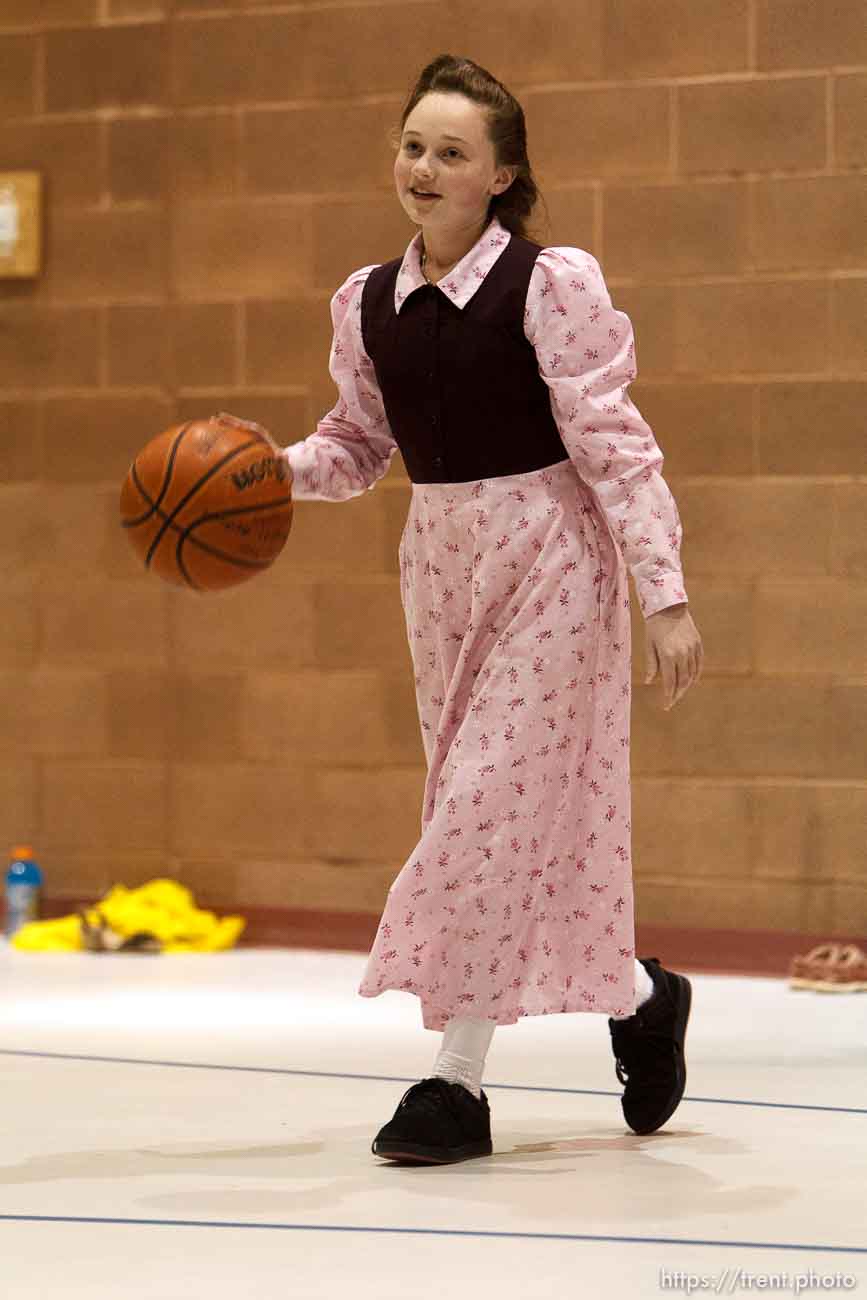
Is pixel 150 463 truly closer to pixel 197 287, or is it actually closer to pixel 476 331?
pixel 476 331

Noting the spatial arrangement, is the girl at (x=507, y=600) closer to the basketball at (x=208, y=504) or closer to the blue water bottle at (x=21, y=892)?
the basketball at (x=208, y=504)

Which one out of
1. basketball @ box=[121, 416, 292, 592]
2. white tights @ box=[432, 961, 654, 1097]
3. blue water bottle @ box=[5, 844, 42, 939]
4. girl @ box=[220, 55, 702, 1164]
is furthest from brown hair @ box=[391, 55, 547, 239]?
blue water bottle @ box=[5, 844, 42, 939]

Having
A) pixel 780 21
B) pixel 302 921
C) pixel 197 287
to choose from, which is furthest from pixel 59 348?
pixel 780 21

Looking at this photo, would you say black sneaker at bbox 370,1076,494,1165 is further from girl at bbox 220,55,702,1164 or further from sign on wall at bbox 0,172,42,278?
sign on wall at bbox 0,172,42,278

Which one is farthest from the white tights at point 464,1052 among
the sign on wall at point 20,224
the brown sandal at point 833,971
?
the sign on wall at point 20,224

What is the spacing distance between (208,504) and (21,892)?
2.55 m

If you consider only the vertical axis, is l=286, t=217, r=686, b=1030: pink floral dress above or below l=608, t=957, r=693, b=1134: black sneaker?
above

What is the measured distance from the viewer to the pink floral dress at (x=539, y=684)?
2.58 m

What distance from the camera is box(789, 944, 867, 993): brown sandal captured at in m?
4.16

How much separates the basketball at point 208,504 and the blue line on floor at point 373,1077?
98 centimetres

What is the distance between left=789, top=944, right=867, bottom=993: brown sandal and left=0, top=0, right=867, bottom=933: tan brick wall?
15 cm

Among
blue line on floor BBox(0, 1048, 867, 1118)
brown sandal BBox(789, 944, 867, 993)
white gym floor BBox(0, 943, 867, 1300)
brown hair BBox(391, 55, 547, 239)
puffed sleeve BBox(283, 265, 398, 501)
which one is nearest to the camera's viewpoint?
white gym floor BBox(0, 943, 867, 1300)

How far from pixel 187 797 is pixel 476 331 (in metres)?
2.51

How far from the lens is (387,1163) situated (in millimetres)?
2576
